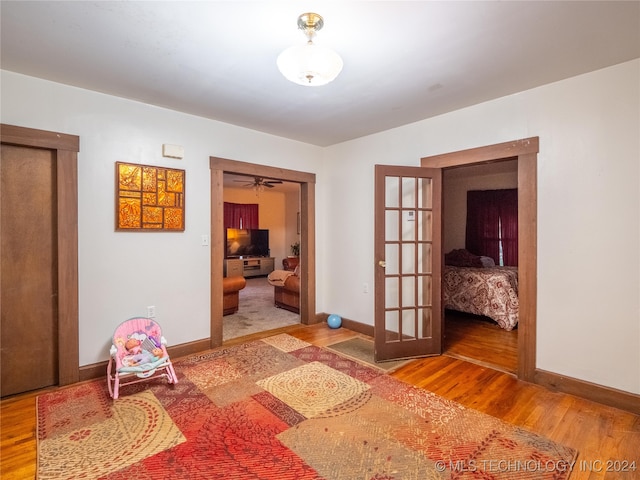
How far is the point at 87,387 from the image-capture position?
104 inches

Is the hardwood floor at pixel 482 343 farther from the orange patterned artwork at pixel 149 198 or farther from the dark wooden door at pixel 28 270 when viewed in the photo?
the dark wooden door at pixel 28 270

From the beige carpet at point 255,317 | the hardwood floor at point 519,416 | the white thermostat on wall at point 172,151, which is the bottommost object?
the hardwood floor at point 519,416

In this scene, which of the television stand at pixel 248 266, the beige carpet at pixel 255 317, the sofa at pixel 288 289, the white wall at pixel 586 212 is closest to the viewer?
A: the white wall at pixel 586 212

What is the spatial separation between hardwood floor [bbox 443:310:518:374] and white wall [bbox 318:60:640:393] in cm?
56

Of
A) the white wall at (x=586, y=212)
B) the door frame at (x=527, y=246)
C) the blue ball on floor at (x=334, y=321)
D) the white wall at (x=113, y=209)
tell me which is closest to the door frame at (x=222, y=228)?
the white wall at (x=113, y=209)

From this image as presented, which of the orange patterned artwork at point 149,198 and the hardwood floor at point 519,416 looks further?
the orange patterned artwork at point 149,198

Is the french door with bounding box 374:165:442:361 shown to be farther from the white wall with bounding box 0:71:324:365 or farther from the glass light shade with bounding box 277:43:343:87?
the white wall with bounding box 0:71:324:365

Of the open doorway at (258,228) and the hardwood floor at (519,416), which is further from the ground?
the open doorway at (258,228)

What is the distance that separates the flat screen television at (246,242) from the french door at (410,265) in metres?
5.99

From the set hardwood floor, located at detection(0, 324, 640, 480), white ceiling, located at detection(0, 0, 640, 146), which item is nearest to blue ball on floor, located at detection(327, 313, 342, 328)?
hardwood floor, located at detection(0, 324, 640, 480)

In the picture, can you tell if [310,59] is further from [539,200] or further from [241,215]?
[241,215]

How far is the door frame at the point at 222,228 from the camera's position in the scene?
3.56 m

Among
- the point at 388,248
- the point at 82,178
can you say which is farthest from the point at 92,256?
the point at 388,248

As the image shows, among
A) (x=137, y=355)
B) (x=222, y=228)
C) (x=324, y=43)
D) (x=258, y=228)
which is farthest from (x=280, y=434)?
(x=258, y=228)
